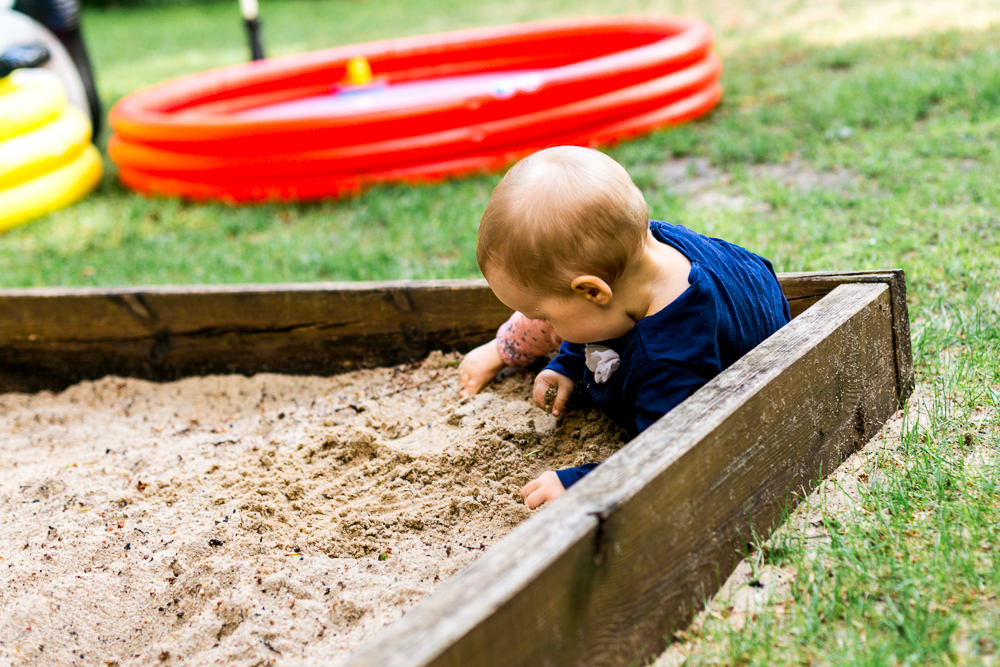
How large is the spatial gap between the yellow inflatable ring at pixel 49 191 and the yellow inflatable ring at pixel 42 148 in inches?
Answer: 1.8

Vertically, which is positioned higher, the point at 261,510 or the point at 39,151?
the point at 39,151

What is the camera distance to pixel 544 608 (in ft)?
3.86

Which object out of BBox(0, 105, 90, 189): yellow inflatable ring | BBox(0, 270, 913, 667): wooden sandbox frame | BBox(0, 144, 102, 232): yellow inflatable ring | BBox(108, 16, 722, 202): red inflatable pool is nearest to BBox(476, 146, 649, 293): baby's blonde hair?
BBox(0, 270, 913, 667): wooden sandbox frame

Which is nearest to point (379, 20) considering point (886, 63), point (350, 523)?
point (886, 63)

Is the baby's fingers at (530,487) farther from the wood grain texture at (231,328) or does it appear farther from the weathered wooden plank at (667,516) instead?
the wood grain texture at (231,328)

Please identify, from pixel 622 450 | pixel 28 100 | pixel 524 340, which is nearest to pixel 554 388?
pixel 524 340

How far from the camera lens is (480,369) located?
2369 millimetres

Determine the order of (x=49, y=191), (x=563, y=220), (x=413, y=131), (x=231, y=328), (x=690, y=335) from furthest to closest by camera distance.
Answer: (x=49, y=191) → (x=413, y=131) → (x=231, y=328) → (x=690, y=335) → (x=563, y=220)

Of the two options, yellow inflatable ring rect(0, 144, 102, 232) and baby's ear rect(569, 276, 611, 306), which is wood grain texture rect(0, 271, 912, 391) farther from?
yellow inflatable ring rect(0, 144, 102, 232)

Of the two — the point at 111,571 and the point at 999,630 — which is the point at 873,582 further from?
the point at 111,571

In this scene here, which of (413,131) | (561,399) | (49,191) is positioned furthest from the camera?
(49,191)

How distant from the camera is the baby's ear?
1.70 meters

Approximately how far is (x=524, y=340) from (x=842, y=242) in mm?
1502

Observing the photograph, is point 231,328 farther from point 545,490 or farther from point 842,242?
point 842,242
